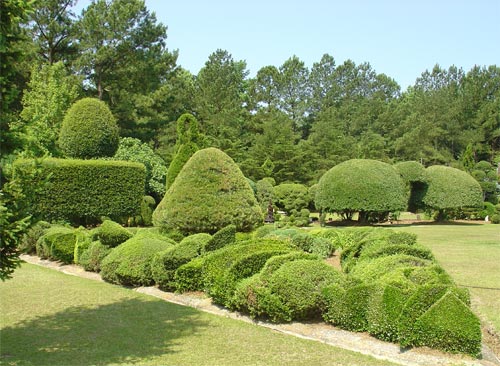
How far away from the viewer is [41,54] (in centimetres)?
3494

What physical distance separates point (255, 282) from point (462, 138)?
5201 centimetres

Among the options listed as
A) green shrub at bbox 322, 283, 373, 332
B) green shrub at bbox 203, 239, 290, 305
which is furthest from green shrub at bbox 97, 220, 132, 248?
green shrub at bbox 322, 283, 373, 332

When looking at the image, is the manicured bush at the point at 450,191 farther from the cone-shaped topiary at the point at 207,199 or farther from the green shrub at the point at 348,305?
the green shrub at the point at 348,305

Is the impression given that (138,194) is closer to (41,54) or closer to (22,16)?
(22,16)

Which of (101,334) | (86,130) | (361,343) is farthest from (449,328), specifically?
(86,130)

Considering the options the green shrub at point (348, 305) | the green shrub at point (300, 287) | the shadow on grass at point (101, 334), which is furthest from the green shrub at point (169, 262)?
the green shrub at point (348, 305)

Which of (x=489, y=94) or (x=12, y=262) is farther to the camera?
(x=489, y=94)

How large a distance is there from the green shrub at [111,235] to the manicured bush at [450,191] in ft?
79.0

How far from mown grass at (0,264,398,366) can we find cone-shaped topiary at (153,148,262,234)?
3.69m

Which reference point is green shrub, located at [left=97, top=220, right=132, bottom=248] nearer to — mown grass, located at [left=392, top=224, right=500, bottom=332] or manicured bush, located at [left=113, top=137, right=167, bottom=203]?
mown grass, located at [left=392, top=224, right=500, bottom=332]

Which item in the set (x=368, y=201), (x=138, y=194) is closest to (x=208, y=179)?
(x=138, y=194)

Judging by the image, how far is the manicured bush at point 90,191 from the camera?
17.9 m

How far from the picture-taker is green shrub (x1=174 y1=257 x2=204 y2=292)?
28.3ft

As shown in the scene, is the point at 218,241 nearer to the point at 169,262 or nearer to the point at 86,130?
the point at 169,262
